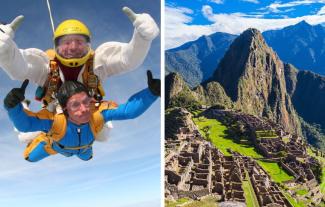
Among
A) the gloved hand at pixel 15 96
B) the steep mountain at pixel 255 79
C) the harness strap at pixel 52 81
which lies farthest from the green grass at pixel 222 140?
the gloved hand at pixel 15 96

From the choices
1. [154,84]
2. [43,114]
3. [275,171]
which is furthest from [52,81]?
[275,171]

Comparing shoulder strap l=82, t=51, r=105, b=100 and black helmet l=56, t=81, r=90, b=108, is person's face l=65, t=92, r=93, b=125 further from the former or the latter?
shoulder strap l=82, t=51, r=105, b=100

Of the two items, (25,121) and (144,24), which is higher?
(144,24)

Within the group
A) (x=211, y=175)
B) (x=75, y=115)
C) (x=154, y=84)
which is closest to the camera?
(x=154, y=84)

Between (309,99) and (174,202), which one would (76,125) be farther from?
(309,99)

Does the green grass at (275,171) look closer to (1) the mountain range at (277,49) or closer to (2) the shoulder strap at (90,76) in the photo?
(1) the mountain range at (277,49)

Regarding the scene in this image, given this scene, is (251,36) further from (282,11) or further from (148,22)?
(148,22)

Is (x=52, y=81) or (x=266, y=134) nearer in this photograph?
(x=52, y=81)
